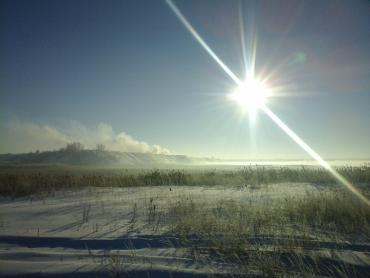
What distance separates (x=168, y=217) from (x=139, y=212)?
102 centimetres

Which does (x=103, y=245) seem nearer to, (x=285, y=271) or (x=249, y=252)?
(x=249, y=252)

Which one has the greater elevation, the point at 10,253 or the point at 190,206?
the point at 190,206

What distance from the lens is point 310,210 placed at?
24.1 ft

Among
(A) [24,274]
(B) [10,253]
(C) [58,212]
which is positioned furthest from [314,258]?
(C) [58,212]

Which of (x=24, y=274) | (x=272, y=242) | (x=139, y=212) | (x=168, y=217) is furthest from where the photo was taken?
(x=139, y=212)

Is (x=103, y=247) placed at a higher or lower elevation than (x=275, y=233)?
lower

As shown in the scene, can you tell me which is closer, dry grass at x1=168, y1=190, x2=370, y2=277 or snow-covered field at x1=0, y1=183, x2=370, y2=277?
snow-covered field at x1=0, y1=183, x2=370, y2=277

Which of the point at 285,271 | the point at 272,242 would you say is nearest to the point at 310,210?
the point at 272,242

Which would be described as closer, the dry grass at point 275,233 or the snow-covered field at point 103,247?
the snow-covered field at point 103,247

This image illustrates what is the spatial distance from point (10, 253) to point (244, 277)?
3.19 metres

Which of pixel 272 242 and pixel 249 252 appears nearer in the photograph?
pixel 249 252

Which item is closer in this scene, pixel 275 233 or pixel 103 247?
pixel 103 247

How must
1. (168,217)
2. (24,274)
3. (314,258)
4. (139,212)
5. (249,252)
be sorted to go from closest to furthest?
1. (24,274)
2. (314,258)
3. (249,252)
4. (168,217)
5. (139,212)

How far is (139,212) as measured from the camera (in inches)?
314
